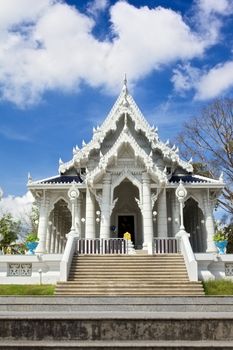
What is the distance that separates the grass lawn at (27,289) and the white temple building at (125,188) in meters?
4.81

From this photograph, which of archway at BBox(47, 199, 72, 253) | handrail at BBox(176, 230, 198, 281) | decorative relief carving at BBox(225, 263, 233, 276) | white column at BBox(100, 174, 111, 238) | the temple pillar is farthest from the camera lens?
→ archway at BBox(47, 199, 72, 253)

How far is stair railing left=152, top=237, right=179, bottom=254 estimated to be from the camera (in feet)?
69.5

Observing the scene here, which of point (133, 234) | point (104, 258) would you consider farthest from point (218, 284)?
point (133, 234)

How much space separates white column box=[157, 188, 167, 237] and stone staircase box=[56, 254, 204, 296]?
416 centimetres

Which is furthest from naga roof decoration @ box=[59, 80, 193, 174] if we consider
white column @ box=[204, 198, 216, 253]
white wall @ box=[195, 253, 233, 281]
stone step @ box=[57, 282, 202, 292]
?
stone step @ box=[57, 282, 202, 292]

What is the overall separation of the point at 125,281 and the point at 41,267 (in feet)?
16.0

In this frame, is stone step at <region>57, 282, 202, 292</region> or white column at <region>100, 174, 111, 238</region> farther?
white column at <region>100, 174, 111, 238</region>

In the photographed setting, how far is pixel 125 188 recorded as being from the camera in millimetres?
28141

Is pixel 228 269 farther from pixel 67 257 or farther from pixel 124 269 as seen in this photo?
pixel 67 257

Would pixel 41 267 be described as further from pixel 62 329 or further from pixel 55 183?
pixel 62 329

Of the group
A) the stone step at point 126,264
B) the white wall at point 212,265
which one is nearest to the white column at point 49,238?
the stone step at point 126,264

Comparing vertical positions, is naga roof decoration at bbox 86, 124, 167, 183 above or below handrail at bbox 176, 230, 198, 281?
above

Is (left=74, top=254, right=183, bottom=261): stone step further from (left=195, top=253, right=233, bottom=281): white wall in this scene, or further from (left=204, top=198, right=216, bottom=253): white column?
(left=204, top=198, right=216, bottom=253): white column

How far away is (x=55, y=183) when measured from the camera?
25406mm
